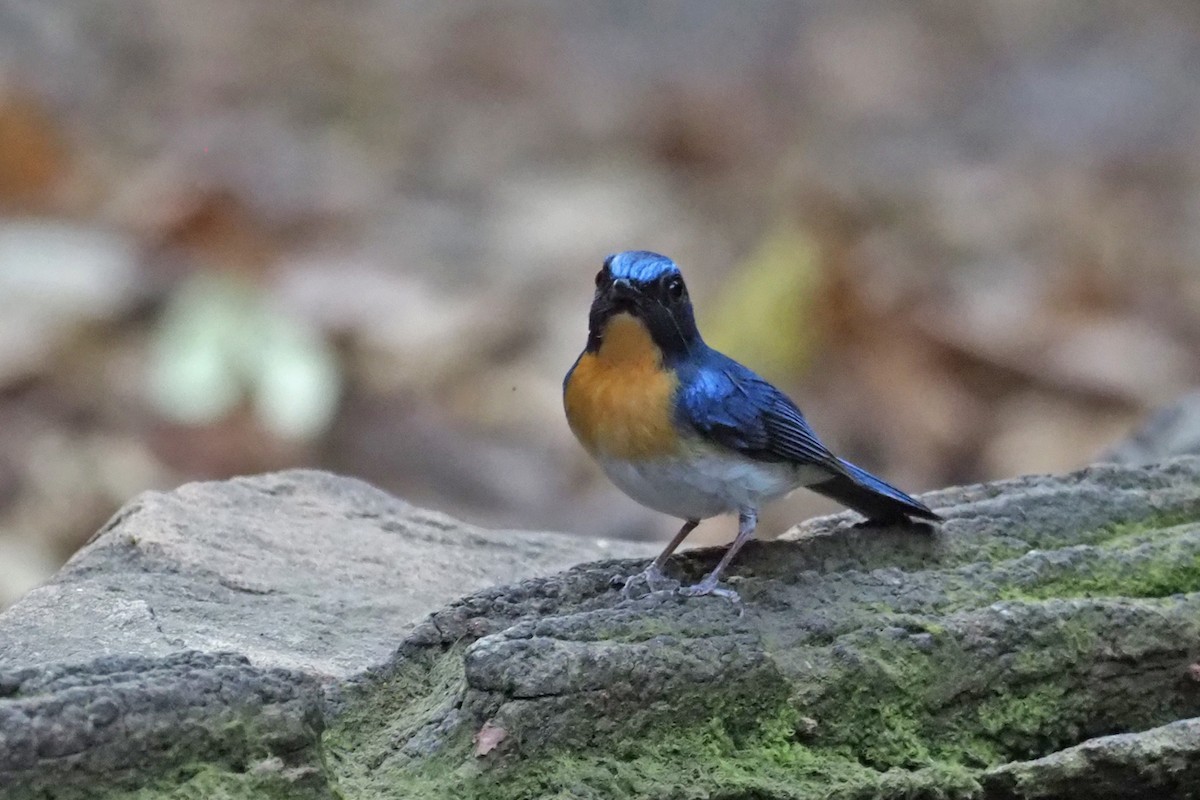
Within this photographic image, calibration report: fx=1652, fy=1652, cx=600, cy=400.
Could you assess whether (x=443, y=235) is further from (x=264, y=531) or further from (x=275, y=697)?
(x=275, y=697)

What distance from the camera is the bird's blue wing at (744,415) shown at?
13.0 ft

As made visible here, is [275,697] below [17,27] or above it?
below

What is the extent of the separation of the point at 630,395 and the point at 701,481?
0.95 feet

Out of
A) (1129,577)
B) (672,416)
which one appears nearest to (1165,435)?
(1129,577)

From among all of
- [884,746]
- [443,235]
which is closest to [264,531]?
[884,746]

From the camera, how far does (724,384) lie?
4012 mm

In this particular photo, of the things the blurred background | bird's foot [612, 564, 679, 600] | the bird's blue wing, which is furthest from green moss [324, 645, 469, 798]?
the blurred background

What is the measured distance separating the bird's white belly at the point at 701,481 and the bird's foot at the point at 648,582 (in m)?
0.19

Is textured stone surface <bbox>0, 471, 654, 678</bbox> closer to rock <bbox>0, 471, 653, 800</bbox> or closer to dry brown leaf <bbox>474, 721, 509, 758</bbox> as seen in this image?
rock <bbox>0, 471, 653, 800</bbox>

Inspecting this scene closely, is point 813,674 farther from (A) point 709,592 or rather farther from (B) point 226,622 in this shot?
(B) point 226,622

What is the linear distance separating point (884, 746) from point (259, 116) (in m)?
9.68

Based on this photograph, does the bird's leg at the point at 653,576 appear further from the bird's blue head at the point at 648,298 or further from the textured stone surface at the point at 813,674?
the bird's blue head at the point at 648,298

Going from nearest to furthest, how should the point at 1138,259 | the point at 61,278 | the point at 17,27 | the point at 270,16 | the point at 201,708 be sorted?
the point at 201,708 < the point at 61,278 < the point at 1138,259 < the point at 17,27 < the point at 270,16

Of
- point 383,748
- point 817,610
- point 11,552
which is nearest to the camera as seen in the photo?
point 383,748
